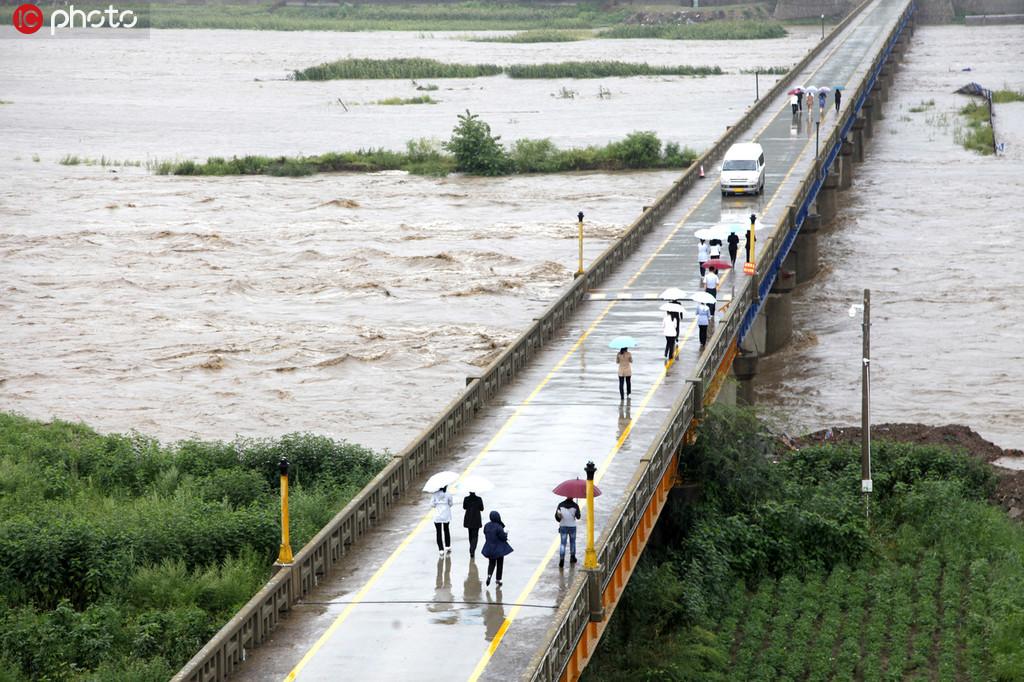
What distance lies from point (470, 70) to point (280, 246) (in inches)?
2676

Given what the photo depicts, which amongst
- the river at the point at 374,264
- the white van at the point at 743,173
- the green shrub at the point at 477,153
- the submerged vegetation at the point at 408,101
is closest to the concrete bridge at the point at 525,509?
the river at the point at 374,264

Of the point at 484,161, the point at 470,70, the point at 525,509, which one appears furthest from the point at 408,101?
the point at 525,509

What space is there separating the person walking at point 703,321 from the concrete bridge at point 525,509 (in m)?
0.40

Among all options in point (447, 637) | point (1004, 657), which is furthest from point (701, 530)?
point (447, 637)

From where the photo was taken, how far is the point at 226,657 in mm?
20672

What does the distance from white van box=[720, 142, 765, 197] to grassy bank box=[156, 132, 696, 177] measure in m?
29.9

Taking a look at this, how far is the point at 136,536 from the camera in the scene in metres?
30.6

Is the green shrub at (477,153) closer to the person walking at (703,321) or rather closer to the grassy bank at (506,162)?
the grassy bank at (506,162)

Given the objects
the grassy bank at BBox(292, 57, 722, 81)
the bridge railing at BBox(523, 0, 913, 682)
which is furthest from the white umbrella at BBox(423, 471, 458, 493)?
the grassy bank at BBox(292, 57, 722, 81)

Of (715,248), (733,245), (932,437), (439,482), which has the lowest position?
(932,437)

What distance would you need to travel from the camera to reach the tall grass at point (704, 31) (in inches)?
6575

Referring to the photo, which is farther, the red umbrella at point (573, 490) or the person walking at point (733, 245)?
the person walking at point (733, 245)

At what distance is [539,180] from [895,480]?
51.4 meters

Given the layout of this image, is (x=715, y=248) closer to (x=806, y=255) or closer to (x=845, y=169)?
(x=806, y=255)
